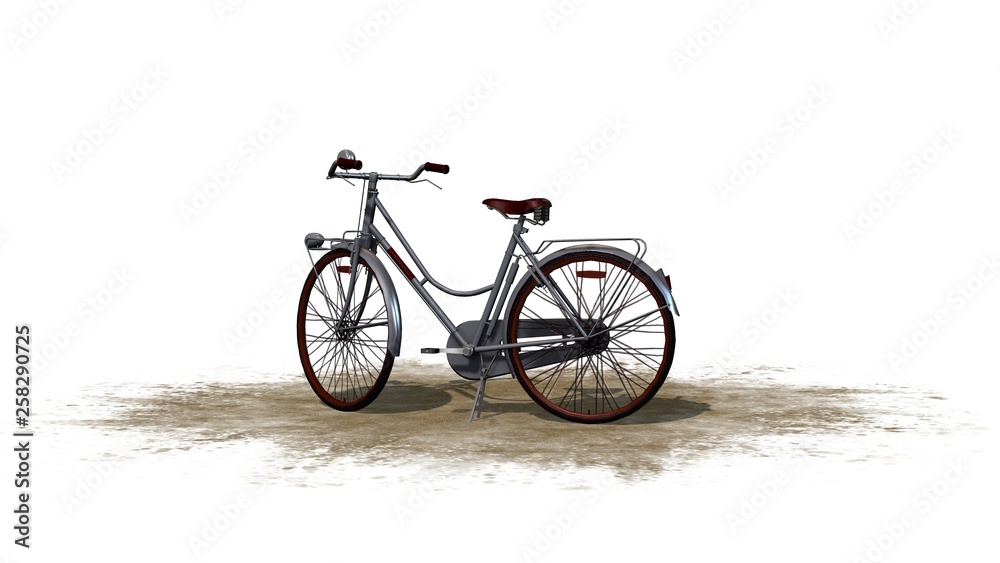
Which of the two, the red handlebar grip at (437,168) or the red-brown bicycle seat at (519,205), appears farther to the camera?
the red handlebar grip at (437,168)

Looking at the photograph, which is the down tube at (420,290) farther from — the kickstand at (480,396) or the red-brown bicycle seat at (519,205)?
the red-brown bicycle seat at (519,205)

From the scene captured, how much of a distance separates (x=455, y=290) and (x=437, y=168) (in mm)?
797

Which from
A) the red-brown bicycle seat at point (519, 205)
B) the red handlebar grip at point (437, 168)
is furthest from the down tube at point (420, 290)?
the red-brown bicycle seat at point (519, 205)

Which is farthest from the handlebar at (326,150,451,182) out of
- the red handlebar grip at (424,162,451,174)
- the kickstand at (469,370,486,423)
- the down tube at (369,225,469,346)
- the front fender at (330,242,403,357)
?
the kickstand at (469,370,486,423)

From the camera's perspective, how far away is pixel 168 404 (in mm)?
7180

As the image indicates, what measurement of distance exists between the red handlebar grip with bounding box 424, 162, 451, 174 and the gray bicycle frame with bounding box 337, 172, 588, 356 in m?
0.15

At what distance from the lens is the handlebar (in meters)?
6.93

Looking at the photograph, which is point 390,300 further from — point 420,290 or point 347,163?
point 347,163

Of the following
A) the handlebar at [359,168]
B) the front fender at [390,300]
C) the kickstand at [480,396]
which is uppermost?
the handlebar at [359,168]

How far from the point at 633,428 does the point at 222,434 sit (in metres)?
2.38

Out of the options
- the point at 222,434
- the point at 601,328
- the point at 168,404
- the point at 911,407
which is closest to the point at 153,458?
the point at 222,434

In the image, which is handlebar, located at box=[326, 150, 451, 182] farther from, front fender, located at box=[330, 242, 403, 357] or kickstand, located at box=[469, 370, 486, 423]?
kickstand, located at box=[469, 370, 486, 423]

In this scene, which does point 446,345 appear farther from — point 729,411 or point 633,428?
point 729,411

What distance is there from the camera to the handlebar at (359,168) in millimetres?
6926
